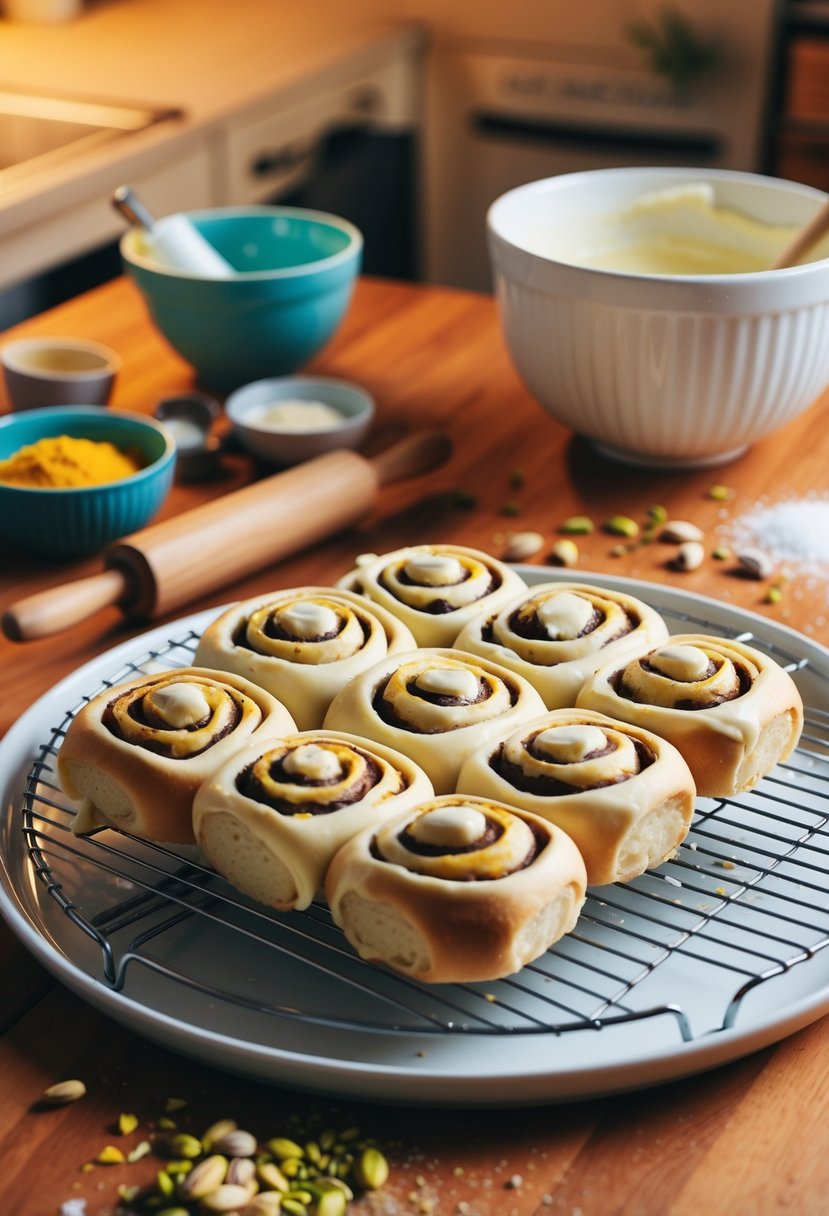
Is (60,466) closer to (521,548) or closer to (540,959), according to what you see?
(521,548)

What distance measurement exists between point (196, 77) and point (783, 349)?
1893 millimetres

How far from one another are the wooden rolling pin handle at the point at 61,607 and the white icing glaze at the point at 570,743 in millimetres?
473

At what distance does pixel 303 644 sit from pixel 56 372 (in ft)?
2.49

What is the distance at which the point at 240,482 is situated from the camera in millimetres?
1516

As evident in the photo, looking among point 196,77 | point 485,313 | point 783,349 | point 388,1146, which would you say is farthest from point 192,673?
point 196,77

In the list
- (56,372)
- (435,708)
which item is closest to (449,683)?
(435,708)

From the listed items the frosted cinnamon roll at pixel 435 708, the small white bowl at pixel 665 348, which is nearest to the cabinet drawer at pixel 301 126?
the small white bowl at pixel 665 348

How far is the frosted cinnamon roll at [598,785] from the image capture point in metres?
0.86

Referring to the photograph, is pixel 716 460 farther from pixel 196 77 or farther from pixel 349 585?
pixel 196 77

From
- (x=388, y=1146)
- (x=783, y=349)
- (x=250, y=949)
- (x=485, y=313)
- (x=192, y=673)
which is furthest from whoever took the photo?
(x=485, y=313)

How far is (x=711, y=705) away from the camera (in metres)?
0.97

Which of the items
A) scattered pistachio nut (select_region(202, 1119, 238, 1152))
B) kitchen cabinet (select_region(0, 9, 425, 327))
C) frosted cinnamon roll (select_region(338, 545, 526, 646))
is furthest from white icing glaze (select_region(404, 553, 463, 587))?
kitchen cabinet (select_region(0, 9, 425, 327))

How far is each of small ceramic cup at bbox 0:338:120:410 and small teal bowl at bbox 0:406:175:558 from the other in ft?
0.42

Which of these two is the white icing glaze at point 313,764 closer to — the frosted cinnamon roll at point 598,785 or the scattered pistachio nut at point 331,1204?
the frosted cinnamon roll at point 598,785
